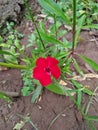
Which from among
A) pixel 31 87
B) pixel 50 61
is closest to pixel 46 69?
pixel 50 61

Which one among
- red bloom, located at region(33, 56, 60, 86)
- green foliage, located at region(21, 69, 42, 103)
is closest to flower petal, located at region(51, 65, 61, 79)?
red bloom, located at region(33, 56, 60, 86)

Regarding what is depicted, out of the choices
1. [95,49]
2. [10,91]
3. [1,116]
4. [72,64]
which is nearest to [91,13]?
[95,49]

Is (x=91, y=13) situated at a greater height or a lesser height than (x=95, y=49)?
greater

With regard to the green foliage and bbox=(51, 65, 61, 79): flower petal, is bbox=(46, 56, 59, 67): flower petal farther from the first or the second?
the green foliage

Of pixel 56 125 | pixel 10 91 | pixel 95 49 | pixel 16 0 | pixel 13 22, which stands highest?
pixel 16 0

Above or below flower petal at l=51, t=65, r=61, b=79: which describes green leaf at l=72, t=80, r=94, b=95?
below

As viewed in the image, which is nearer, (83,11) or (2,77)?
(2,77)

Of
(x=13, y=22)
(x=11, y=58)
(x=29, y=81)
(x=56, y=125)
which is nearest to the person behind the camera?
(x=56, y=125)

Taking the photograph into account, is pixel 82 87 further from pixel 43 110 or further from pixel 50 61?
pixel 50 61

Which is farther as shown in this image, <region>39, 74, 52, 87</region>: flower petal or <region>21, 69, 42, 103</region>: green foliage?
<region>21, 69, 42, 103</region>: green foliage

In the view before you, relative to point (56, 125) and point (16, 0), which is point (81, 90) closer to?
point (56, 125)

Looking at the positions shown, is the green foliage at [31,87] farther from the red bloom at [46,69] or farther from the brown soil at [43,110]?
the red bloom at [46,69]
